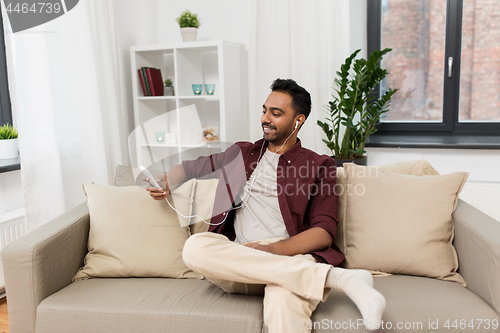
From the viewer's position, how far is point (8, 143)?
234 centimetres

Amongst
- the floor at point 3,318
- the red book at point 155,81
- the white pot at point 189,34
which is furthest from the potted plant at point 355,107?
the floor at point 3,318

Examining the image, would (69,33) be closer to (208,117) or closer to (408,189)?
(208,117)

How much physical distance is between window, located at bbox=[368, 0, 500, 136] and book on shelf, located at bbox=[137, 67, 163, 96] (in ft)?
5.11

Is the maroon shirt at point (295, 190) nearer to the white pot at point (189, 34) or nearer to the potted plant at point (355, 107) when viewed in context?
the potted plant at point (355, 107)

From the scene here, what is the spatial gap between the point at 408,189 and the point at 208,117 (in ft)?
6.19

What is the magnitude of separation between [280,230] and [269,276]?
36cm

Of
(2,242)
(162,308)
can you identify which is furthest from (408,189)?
Answer: (2,242)

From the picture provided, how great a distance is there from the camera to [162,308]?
1440 millimetres

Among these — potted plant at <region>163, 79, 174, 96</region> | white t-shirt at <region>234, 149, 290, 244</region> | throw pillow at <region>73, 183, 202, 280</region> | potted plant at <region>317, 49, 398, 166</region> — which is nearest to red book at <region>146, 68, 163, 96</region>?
potted plant at <region>163, 79, 174, 96</region>

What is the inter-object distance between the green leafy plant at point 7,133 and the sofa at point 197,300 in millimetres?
978

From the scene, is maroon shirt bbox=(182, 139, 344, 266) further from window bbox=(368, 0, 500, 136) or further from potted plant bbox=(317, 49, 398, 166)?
window bbox=(368, 0, 500, 136)

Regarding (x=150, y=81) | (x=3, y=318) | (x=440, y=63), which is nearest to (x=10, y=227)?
(x=3, y=318)

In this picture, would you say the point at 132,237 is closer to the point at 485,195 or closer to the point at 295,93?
the point at 295,93

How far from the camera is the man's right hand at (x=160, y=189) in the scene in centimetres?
170
